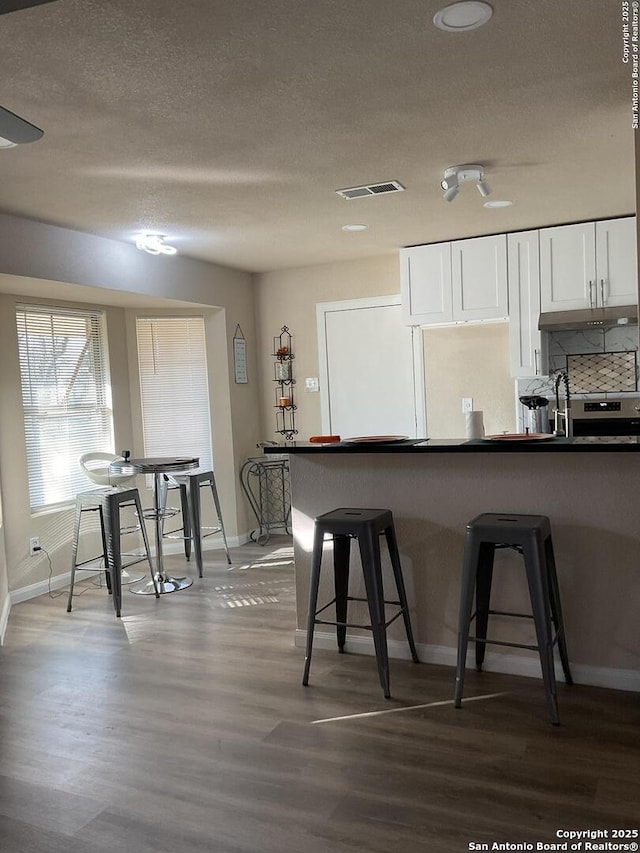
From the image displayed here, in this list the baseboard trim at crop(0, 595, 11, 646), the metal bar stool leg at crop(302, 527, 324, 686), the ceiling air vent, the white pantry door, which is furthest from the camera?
the white pantry door

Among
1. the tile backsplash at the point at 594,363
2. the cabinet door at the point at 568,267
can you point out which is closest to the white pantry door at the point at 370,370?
the tile backsplash at the point at 594,363

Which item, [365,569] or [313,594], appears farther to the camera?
[313,594]

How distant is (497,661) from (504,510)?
0.66 m

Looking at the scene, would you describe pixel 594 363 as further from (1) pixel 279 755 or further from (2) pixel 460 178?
(1) pixel 279 755

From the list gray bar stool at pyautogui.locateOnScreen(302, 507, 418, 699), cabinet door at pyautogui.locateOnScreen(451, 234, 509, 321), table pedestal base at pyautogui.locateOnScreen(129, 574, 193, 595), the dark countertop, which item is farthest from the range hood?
table pedestal base at pyautogui.locateOnScreen(129, 574, 193, 595)

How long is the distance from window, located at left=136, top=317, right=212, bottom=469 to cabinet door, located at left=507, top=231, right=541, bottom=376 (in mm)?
2505

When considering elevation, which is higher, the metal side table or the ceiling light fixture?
the ceiling light fixture

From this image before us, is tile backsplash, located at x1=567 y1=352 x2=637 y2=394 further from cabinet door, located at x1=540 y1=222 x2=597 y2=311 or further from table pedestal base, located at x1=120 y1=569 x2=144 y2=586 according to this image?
table pedestal base, located at x1=120 y1=569 x2=144 y2=586

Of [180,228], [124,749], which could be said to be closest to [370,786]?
[124,749]

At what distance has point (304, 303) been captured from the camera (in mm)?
5930

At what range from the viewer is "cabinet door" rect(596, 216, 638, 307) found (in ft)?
14.7

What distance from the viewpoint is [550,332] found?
4969mm

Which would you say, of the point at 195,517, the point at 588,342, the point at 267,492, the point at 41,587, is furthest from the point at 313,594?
the point at 267,492

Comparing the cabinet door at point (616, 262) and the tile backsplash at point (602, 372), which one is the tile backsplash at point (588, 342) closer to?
the tile backsplash at point (602, 372)
